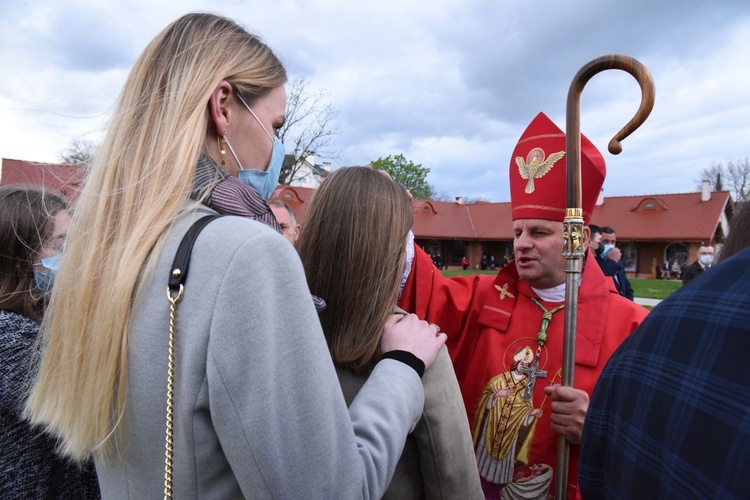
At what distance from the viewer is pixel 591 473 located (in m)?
1.08

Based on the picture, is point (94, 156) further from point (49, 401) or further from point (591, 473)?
point (591, 473)

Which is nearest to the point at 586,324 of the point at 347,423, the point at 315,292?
the point at 315,292

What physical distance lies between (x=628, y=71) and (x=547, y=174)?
2.56ft

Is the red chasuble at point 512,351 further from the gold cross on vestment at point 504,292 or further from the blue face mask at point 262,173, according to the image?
the blue face mask at point 262,173

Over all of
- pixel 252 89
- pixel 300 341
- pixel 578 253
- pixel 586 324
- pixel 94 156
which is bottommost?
pixel 586 324

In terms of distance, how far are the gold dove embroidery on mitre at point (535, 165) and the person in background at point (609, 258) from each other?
498 centimetres

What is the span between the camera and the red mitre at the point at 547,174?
2.53 meters

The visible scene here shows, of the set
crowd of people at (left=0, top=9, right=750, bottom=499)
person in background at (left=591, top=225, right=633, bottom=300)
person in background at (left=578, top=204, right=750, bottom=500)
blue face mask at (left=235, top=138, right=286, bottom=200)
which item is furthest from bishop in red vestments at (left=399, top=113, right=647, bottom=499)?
person in background at (left=591, top=225, right=633, bottom=300)

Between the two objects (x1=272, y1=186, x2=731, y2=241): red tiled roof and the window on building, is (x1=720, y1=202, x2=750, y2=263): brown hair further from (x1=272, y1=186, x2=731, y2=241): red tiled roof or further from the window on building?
the window on building

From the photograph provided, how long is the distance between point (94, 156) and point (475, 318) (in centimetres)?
199

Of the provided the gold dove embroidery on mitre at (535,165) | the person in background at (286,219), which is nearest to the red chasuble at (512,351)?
the gold dove embroidery on mitre at (535,165)

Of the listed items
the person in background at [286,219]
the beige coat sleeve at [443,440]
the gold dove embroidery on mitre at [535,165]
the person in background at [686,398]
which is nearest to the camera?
the person in background at [686,398]

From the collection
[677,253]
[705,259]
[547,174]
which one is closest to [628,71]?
[547,174]

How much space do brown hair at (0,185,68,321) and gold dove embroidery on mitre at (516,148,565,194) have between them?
7.37 ft
